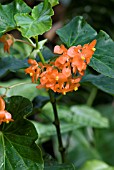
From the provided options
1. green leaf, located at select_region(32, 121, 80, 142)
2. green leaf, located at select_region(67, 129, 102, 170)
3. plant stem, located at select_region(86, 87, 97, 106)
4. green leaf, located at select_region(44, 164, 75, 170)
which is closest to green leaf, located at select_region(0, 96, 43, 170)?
green leaf, located at select_region(44, 164, 75, 170)

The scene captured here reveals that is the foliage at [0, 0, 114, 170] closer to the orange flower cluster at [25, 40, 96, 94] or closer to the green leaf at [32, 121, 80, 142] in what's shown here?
Result: the orange flower cluster at [25, 40, 96, 94]

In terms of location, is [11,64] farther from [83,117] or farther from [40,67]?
[83,117]

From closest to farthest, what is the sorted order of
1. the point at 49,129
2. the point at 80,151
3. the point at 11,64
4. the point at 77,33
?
1. the point at 77,33
2. the point at 11,64
3. the point at 49,129
4. the point at 80,151

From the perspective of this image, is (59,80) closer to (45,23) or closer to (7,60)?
(45,23)

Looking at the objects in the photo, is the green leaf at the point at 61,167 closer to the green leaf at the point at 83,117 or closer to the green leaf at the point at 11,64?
the green leaf at the point at 11,64

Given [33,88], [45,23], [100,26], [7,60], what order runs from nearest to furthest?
1. [45,23]
2. [7,60]
3. [33,88]
4. [100,26]

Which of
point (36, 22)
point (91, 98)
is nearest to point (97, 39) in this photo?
point (36, 22)

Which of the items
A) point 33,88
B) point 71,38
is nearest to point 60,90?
point 71,38
